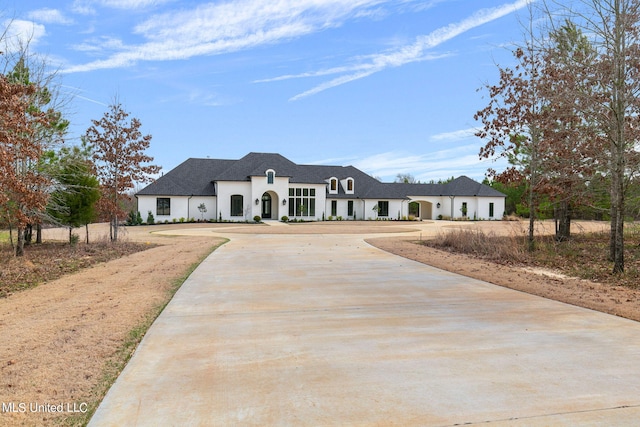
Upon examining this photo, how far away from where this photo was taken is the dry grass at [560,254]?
10904 millimetres

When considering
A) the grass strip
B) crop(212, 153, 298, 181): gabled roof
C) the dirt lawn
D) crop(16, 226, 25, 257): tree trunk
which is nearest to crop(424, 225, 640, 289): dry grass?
the dirt lawn

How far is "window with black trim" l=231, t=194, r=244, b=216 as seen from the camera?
40.3m

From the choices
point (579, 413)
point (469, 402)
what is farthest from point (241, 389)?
point (579, 413)

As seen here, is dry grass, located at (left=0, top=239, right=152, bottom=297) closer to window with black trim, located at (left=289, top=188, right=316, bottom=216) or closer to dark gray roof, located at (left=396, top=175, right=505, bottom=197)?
window with black trim, located at (left=289, top=188, right=316, bottom=216)

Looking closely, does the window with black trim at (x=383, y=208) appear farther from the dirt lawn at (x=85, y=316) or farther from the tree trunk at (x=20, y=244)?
the tree trunk at (x=20, y=244)

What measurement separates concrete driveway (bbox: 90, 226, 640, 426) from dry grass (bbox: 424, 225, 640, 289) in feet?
15.3

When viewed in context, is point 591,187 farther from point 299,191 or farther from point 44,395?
point 299,191

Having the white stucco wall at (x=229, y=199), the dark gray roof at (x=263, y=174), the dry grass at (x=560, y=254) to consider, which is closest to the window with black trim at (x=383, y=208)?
the dark gray roof at (x=263, y=174)

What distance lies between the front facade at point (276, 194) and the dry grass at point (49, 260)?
20.4m

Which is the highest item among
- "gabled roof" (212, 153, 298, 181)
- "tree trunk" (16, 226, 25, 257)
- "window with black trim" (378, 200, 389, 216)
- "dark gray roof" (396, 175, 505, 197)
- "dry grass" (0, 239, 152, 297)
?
"gabled roof" (212, 153, 298, 181)

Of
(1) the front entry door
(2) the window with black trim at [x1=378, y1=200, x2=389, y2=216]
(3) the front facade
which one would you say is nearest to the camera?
(3) the front facade

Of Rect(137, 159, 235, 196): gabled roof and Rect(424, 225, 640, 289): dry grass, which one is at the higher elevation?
Rect(137, 159, 235, 196): gabled roof

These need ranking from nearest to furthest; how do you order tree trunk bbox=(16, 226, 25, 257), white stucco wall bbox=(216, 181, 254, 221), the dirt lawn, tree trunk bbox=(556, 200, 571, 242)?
1. the dirt lawn
2. tree trunk bbox=(16, 226, 25, 257)
3. tree trunk bbox=(556, 200, 571, 242)
4. white stucco wall bbox=(216, 181, 254, 221)

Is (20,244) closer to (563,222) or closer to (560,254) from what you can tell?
(560,254)
